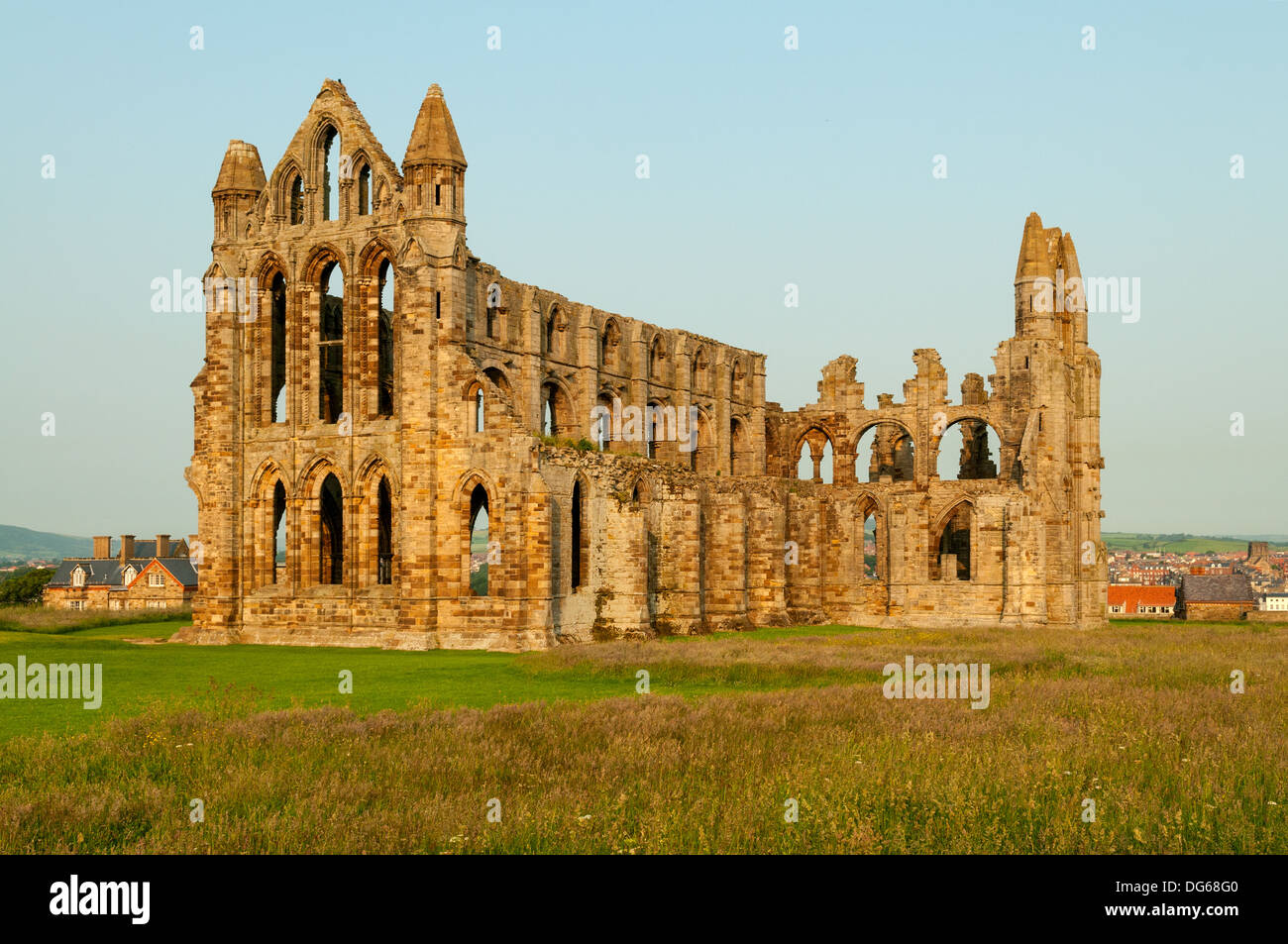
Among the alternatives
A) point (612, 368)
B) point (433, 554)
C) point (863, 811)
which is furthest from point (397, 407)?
point (863, 811)

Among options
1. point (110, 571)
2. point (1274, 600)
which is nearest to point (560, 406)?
point (110, 571)

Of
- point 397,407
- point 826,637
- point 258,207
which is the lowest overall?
point 826,637

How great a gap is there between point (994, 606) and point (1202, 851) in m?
38.3

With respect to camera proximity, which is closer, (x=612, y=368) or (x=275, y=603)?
(x=275, y=603)

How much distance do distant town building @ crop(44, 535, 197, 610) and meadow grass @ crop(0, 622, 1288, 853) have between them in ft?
202

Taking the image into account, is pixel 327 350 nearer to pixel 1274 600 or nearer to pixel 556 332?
pixel 556 332

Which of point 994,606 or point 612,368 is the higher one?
point 612,368

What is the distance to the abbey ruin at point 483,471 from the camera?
35406 millimetres

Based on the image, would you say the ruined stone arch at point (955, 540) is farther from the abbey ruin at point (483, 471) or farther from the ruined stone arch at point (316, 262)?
the ruined stone arch at point (316, 262)

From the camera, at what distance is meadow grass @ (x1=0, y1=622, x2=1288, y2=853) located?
10648 mm

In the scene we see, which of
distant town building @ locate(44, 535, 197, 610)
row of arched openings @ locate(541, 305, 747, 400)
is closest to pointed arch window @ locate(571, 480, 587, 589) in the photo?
row of arched openings @ locate(541, 305, 747, 400)

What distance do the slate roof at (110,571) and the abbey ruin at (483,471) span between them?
39608 millimetres
